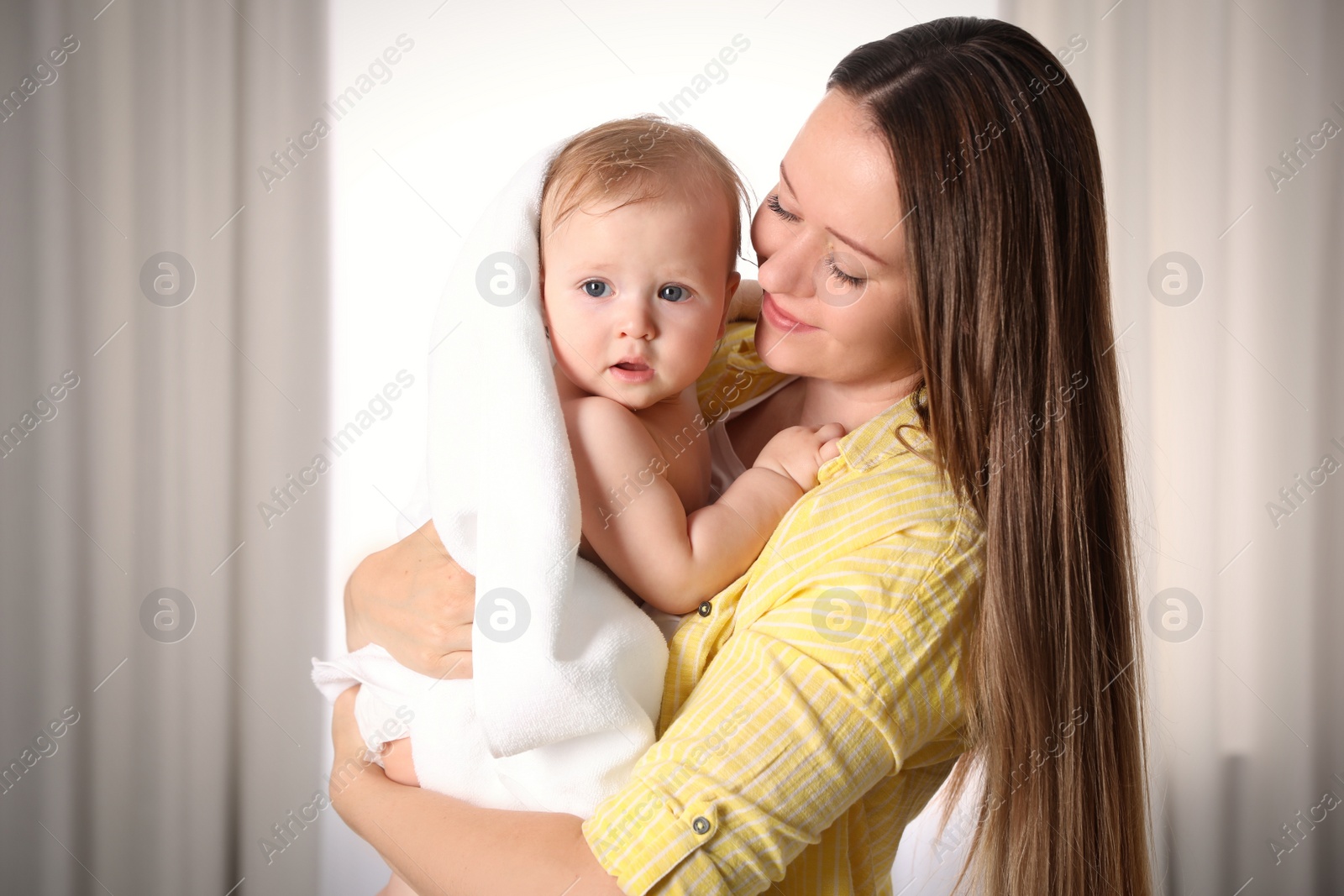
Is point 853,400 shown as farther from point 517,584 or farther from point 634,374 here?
point 517,584

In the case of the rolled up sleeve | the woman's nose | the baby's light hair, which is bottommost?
the rolled up sleeve

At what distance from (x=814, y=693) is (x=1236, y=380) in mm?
2586

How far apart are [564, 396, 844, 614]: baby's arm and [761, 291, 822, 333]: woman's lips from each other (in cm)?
19

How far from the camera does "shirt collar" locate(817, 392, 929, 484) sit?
1115mm

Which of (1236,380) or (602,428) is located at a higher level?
(602,428)

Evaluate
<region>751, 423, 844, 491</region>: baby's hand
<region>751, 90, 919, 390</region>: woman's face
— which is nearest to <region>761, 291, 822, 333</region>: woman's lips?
<region>751, 90, 919, 390</region>: woman's face

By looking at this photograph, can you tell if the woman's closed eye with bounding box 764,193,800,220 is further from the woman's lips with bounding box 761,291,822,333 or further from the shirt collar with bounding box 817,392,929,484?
the shirt collar with bounding box 817,392,929,484

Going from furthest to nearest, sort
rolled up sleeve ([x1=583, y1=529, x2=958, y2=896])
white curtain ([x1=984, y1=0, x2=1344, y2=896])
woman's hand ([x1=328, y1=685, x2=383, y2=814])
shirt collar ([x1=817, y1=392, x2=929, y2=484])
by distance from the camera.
→ 1. white curtain ([x1=984, y1=0, x2=1344, y2=896])
2. woman's hand ([x1=328, y1=685, x2=383, y2=814])
3. shirt collar ([x1=817, y1=392, x2=929, y2=484])
4. rolled up sleeve ([x1=583, y1=529, x2=958, y2=896])

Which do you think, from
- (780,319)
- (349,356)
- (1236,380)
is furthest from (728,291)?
(1236,380)

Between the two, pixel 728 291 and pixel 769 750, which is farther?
pixel 728 291

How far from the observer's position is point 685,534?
111 centimetres

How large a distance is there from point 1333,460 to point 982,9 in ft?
5.70

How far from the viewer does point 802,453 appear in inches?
47.1

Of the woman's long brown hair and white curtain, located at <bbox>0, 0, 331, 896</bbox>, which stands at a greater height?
white curtain, located at <bbox>0, 0, 331, 896</bbox>
